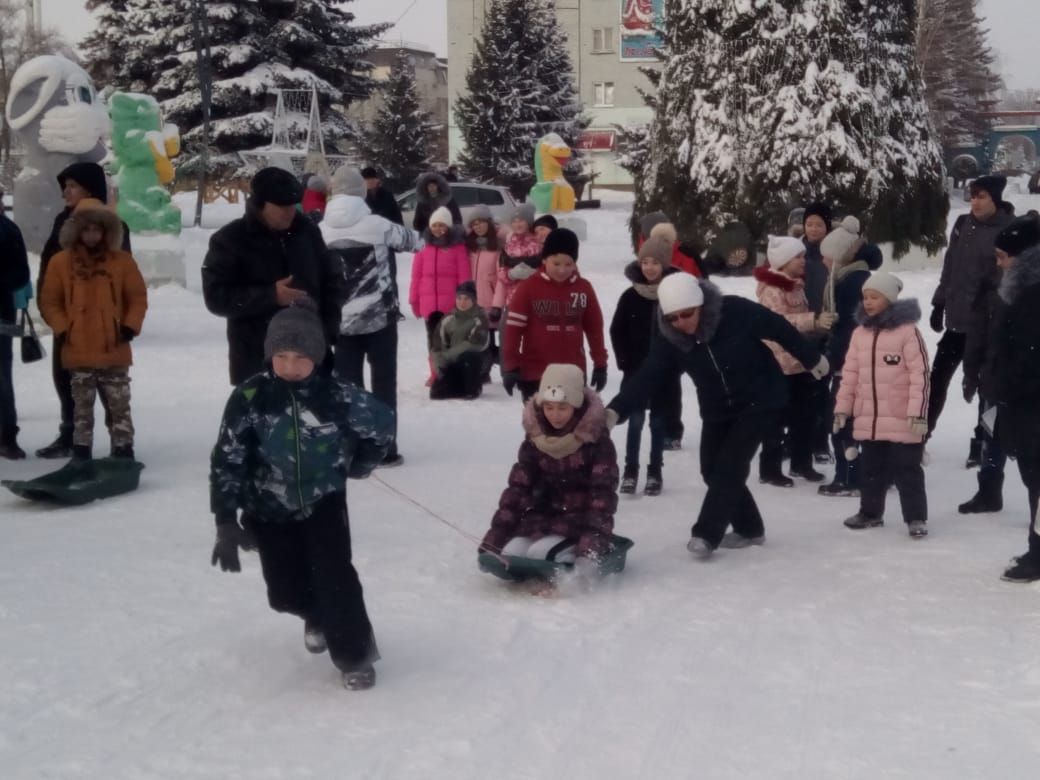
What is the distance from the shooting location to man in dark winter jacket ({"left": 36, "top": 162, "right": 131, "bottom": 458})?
884 cm

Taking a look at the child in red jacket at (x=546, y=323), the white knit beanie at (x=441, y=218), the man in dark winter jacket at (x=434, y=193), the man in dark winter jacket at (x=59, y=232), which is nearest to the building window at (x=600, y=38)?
the man in dark winter jacket at (x=434, y=193)

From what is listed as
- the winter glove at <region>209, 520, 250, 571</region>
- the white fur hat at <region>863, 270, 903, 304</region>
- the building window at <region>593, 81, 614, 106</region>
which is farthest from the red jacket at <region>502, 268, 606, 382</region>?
the building window at <region>593, 81, 614, 106</region>

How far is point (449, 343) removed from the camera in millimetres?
12516

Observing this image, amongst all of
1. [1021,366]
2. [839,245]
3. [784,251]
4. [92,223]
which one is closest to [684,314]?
[1021,366]

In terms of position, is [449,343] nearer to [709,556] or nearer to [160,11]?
[709,556]

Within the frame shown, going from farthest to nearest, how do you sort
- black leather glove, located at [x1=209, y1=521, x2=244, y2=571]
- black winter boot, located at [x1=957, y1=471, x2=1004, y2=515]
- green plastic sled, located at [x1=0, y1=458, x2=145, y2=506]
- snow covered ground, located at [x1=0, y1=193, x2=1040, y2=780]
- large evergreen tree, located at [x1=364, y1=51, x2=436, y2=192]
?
1. large evergreen tree, located at [x1=364, y1=51, x2=436, y2=192]
2. black winter boot, located at [x1=957, y1=471, x2=1004, y2=515]
3. green plastic sled, located at [x1=0, y1=458, x2=145, y2=506]
4. black leather glove, located at [x1=209, y1=521, x2=244, y2=571]
5. snow covered ground, located at [x1=0, y1=193, x2=1040, y2=780]

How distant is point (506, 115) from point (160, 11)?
12.8m

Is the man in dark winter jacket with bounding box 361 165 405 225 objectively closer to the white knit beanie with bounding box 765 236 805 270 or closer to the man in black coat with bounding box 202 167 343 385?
the white knit beanie with bounding box 765 236 805 270

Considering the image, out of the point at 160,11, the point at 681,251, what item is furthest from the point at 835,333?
the point at 160,11

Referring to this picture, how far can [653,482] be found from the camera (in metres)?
8.76

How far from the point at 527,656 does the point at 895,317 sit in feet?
11.3

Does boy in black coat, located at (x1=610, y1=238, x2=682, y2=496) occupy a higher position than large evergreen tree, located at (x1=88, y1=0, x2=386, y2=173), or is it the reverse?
large evergreen tree, located at (x1=88, y1=0, x2=386, y2=173)

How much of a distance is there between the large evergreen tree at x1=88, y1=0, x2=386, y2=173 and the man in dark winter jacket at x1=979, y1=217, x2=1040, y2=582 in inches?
1309

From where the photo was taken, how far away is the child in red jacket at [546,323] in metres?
8.38
